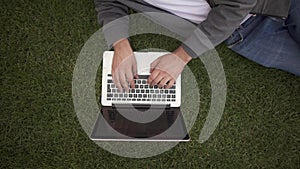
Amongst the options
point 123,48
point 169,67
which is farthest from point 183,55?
point 123,48

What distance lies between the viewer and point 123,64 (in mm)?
1035

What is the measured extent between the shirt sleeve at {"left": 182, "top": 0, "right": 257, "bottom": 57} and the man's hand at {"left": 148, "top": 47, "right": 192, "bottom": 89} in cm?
4

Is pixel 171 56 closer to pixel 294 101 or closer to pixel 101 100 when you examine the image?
pixel 101 100

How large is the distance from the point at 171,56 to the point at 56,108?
0.42 m

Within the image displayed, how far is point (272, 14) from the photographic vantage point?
0.96 metres

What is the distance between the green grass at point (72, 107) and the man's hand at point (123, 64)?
0.60 ft

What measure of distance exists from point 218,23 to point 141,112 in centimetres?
37

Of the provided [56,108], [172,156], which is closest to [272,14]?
[172,156]

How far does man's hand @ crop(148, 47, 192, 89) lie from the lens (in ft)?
3.29

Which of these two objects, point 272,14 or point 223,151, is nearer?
point 272,14

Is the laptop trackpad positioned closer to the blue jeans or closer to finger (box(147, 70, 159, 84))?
finger (box(147, 70, 159, 84))

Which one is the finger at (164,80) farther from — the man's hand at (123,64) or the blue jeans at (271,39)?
the blue jeans at (271,39)

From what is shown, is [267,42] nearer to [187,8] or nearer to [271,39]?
[271,39]

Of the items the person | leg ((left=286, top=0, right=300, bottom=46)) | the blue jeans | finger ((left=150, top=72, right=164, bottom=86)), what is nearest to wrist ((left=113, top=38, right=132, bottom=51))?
the person
